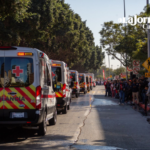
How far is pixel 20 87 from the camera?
8.49m

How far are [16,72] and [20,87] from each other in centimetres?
40

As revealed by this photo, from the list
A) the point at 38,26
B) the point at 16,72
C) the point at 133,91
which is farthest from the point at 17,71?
the point at 38,26

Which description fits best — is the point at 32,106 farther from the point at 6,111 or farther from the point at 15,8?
the point at 15,8

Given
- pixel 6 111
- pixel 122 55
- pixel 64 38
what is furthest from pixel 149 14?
pixel 122 55

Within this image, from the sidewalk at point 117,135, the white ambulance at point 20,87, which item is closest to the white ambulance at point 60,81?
the sidewalk at point 117,135

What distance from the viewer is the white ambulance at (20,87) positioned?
8422mm

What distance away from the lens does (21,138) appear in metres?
8.98

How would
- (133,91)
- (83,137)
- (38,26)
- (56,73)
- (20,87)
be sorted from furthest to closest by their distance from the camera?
1. (38,26)
2. (133,91)
3. (56,73)
4. (83,137)
5. (20,87)

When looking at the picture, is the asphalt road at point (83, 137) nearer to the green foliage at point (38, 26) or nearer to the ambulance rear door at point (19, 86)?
the ambulance rear door at point (19, 86)

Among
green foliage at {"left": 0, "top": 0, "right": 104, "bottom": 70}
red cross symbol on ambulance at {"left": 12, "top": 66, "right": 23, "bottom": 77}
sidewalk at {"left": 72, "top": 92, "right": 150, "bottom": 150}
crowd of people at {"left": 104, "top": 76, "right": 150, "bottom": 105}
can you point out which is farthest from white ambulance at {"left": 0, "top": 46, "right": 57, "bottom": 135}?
crowd of people at {"left": 104, "top": 76, "right": 150, "bottom": 105}

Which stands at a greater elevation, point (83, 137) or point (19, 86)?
point (19, 86)

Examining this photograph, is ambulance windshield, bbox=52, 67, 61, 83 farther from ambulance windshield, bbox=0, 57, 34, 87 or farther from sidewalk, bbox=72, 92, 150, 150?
ambulance windshield, bbox=0, 57, 34, 87

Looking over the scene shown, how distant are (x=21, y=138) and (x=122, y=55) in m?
38.1

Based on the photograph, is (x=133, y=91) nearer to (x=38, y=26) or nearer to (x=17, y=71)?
(x=38, y=26)
